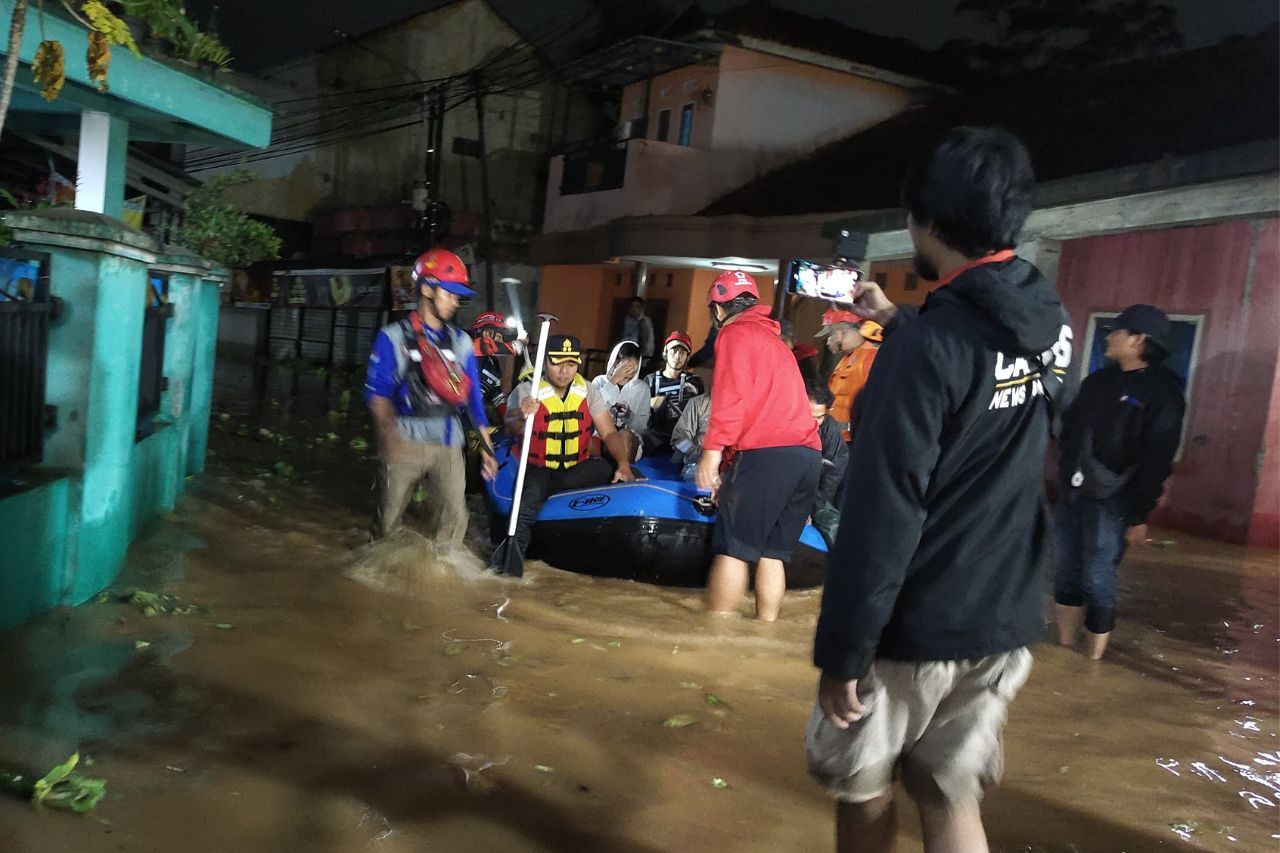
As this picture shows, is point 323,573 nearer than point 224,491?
Yes

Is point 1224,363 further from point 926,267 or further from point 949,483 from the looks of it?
point 949,483

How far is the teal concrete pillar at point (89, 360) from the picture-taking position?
15.8ft

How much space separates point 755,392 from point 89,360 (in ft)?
11.2

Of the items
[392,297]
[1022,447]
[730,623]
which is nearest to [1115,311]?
[730,623]

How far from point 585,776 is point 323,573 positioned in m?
3.20

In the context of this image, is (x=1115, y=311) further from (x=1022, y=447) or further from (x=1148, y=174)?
(x=1022, y=447)

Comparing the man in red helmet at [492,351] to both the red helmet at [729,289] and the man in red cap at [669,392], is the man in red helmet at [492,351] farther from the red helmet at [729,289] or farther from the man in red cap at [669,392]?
the red helmet at [729,289]

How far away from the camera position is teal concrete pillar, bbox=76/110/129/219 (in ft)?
22.5

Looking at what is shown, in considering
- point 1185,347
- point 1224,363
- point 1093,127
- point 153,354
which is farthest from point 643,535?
point 1093,127

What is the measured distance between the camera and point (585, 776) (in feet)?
12.7

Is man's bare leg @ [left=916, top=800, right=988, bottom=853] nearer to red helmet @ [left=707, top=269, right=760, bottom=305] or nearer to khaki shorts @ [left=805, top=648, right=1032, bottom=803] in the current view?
khaki shorts @ [left=805, top=648, right=1032, bottom=803]

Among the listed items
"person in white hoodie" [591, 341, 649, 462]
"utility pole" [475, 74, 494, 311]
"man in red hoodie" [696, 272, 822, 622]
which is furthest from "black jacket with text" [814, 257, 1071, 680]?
"utility pole" [475, 74, 494, 311]

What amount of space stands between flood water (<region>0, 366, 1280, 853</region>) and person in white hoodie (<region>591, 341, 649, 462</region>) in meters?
1.98

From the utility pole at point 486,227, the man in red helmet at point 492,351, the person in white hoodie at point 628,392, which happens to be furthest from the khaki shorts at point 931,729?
the utility pole at point 486,227
